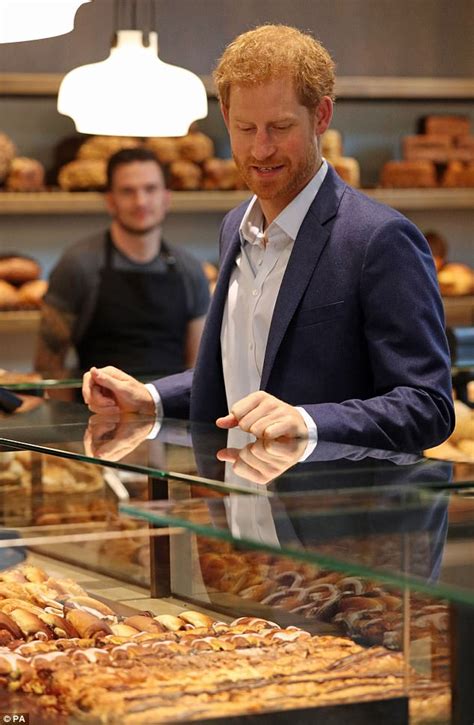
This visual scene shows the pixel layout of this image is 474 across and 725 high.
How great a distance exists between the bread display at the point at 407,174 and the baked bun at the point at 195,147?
83 cm

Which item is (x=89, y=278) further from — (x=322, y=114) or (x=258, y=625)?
(x=258, y=625)

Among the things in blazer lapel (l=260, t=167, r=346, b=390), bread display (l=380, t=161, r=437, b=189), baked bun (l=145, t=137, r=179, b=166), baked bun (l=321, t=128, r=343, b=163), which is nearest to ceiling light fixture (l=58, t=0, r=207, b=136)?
blazer lapel (l=260, t=167, r=346, b=390)

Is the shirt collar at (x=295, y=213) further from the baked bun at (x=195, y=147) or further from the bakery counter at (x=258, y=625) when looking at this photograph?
the baked bun at (x=195, y=147)

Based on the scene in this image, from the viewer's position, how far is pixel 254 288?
1.89 meters

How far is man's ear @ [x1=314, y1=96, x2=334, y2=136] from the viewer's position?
70.4 inches

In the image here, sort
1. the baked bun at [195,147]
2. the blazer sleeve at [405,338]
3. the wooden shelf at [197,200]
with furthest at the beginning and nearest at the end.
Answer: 1. the baked bun at [195,147]
2. the wooden shelf at [197,200]
3. the blazer sleeve at [405,338]

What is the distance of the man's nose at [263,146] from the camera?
5.68 ft

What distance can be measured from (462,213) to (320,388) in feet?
12.7

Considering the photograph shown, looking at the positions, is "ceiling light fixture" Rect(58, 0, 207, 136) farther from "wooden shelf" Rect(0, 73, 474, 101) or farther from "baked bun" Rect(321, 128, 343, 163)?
"baked bun" Rect(321, 128, 343, 163)

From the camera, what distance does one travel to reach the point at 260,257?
1919mm

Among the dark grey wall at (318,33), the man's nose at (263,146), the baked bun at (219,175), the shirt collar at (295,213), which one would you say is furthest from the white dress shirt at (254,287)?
the dark grey wall at (318,33)

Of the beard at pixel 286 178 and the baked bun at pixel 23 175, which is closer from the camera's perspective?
the beard at pixel 286 178

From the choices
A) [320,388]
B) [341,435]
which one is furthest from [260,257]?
[341,435]

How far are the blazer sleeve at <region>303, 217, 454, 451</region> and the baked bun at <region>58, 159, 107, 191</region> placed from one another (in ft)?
10.1
